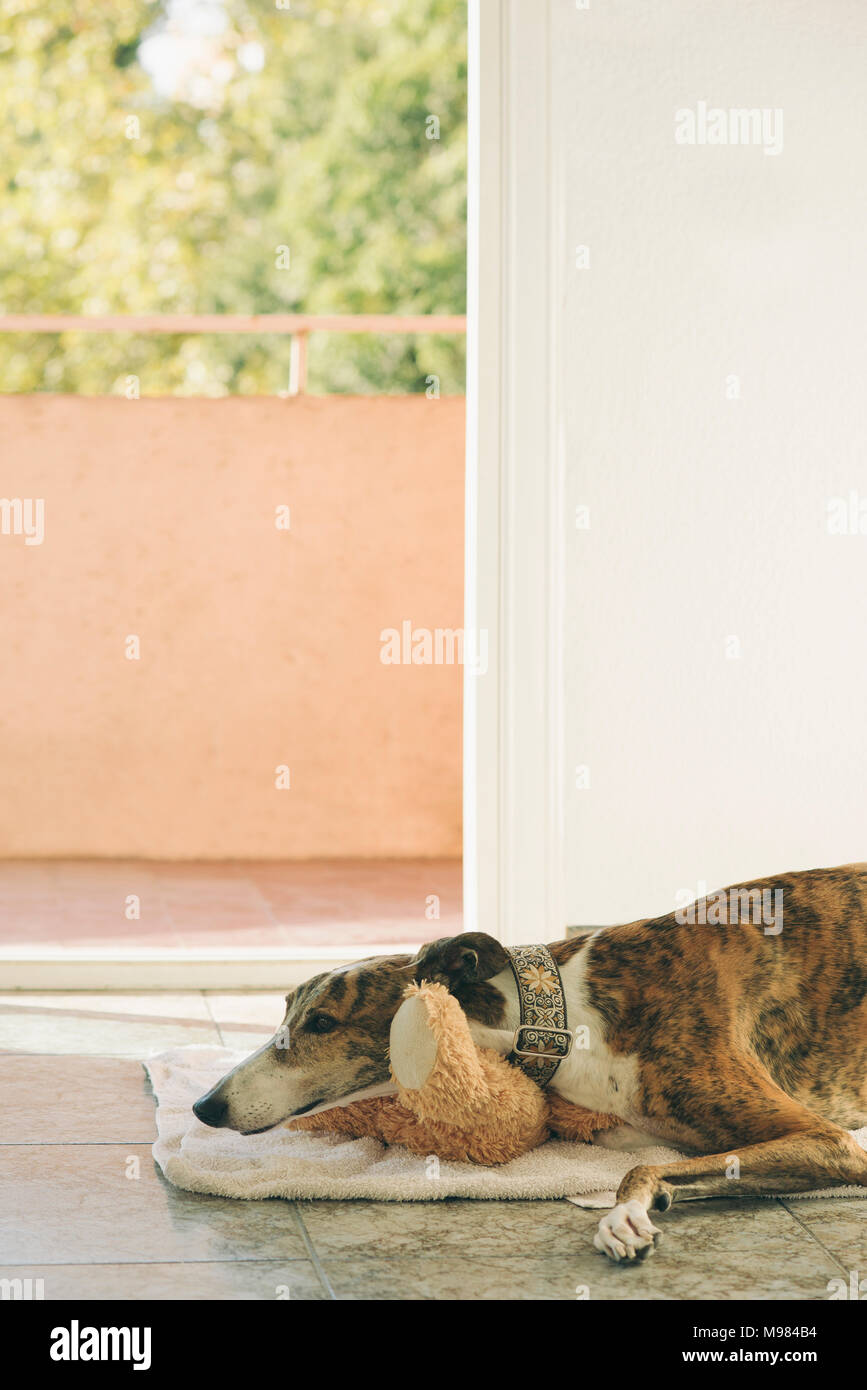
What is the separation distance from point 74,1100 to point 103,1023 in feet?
1.69

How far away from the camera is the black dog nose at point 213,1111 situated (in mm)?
1895

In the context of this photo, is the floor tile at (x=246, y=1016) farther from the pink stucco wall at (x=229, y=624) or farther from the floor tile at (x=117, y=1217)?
the pink stucco wall at (x=229, y=624)

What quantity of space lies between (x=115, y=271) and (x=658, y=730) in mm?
9976

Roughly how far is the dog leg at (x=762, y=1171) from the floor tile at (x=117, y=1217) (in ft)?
1.29

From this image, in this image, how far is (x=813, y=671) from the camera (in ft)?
9.97

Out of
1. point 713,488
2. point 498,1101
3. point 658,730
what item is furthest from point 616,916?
point 498,1101

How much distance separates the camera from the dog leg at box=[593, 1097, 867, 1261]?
1.74 meters

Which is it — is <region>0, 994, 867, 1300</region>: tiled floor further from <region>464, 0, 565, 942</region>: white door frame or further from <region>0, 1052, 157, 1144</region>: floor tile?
<region>464, 0, 565, 942</region>: white door frame

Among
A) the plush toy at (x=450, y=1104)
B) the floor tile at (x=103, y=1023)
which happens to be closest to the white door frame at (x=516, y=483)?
the floor tile at (x=103, y=1023)

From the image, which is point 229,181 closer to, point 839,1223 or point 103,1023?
point 103,1023

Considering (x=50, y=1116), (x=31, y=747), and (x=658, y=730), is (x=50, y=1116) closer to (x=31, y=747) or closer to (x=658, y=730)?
(x=658, y=730)

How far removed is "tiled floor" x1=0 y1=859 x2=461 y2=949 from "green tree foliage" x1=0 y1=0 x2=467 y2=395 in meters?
7.55

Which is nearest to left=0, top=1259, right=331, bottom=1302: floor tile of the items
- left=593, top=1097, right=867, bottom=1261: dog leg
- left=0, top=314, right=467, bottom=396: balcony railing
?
left=593, top=1097, right=867, bottom=1261: dog leg

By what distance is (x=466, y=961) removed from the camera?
1.90 metres
